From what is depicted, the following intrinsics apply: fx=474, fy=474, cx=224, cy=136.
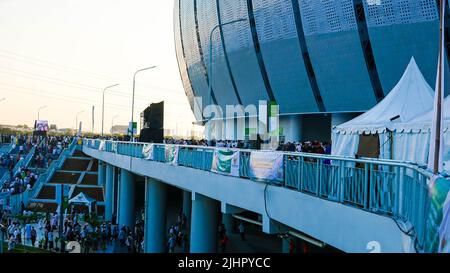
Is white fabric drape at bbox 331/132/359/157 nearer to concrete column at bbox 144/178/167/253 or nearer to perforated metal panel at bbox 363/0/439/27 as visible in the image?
concrete column at bbox 144/178/167/253

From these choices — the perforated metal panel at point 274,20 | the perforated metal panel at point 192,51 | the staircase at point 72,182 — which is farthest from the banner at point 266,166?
the perforated metal panel at point 192,51

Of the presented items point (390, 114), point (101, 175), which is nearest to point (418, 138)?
point (390, 114)

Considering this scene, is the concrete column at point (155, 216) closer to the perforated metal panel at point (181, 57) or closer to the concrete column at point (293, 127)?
the concrete column at point (293, 127)

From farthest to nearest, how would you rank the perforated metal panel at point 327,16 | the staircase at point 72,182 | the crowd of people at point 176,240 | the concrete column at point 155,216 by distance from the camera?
the staircase at point 72,182
the perforated metal panel at point 327,16
the concrete column at point 155,216
the crowd of people at point 176,240

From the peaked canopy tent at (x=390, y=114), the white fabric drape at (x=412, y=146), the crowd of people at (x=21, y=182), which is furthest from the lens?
the crowd of people at (x=21, y=182)

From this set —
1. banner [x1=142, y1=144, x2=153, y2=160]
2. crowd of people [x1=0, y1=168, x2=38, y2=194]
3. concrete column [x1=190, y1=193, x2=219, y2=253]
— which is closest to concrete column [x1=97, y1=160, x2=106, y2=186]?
crowd of people [x1=0, y1=168, x2=38, y2=194]

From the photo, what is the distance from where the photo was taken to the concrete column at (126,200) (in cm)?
3212

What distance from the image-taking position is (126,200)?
32219 mm

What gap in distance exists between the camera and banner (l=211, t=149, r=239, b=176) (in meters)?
12.8

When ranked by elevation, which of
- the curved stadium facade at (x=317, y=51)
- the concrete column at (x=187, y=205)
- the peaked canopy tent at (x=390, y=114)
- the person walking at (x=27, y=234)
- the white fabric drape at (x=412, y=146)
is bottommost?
the person walking at (x=27, y=234)

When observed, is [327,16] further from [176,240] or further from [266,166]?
[266,166]

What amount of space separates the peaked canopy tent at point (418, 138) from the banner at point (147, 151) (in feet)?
36.9

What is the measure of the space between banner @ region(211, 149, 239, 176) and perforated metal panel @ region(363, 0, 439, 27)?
20.3 metres
